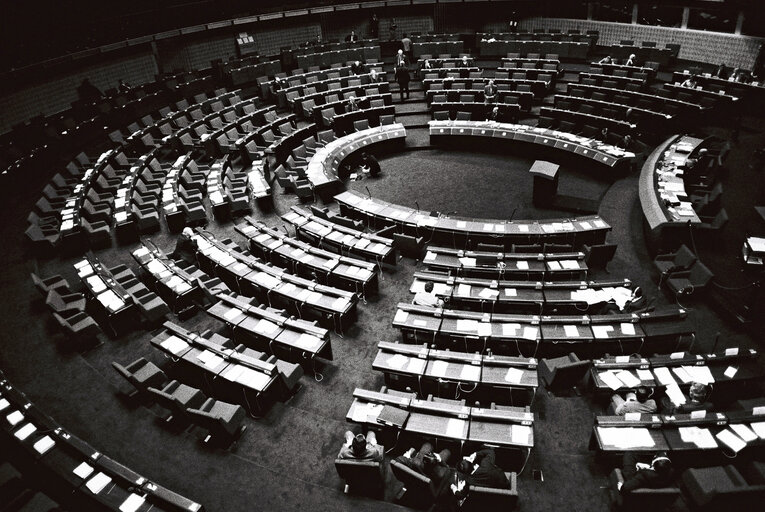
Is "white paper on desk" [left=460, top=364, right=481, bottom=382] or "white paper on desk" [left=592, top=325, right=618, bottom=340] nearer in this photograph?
"white paper on desk" [left=460, top=364, right=481, bottom=382]

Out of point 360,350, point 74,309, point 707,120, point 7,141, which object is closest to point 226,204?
Result: point 74,309

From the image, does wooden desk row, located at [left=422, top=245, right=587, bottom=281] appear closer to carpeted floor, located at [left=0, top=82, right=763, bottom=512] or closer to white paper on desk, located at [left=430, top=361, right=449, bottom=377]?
carpeted floor, located at [left=0, top=82, right=763, bottom=512]

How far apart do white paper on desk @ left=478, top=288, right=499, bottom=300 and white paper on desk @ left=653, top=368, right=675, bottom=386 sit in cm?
353

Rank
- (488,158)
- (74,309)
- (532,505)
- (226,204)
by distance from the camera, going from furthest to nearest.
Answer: (488,158) < (226,204) < (74,309) < (532,505)

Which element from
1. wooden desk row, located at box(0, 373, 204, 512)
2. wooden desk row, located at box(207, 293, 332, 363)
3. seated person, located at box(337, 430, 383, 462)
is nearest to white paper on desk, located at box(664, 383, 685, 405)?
seated person, located at box(337, 430, 383, 462)

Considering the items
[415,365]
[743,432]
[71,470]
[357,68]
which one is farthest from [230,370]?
[357,68]

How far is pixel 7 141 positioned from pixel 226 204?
40.8ft

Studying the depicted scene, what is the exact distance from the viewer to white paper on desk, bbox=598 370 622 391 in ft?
27.3

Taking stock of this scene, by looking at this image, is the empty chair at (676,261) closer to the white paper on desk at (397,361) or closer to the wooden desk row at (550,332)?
the wooden desk row at (550,332)

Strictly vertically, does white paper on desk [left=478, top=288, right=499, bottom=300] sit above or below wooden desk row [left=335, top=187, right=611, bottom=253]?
below

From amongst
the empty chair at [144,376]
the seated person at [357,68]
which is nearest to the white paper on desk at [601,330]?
the empty chair at [144,376]

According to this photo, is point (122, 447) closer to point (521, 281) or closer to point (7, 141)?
point (521, 281)

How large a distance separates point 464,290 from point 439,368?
2.64 metres

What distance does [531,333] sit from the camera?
942cm
